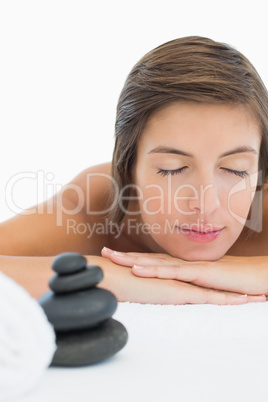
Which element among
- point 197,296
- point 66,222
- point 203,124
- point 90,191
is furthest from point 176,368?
point 90,191

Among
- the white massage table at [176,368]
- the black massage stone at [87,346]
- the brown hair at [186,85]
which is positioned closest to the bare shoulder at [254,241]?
the brown hair at [186,85]

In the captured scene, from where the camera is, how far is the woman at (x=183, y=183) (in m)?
1.22

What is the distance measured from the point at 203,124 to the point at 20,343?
3.14 ft

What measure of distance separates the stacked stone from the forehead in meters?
0.78

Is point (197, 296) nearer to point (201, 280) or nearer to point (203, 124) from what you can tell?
point (201, 280)

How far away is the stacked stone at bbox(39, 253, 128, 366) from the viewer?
660mm

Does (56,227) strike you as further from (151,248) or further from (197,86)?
(197,86)

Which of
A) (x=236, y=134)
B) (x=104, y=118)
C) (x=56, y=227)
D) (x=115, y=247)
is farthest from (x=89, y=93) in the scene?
(x=236, y=134)

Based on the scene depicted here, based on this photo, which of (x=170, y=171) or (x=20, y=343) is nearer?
(x=20, y=343)

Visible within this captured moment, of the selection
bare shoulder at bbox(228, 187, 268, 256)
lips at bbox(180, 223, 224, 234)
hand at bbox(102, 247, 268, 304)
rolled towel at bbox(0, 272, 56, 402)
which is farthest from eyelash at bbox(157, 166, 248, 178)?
rolled towel at bbox(0, 272, 56, 402)

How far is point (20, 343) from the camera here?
1.84 ft

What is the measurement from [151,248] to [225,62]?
67cm

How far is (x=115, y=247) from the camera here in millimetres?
1986

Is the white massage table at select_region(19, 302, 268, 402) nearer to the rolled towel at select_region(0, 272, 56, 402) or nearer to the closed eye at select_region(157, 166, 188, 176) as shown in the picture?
the rolled towel at select_region(0, 272, 56, 402)
